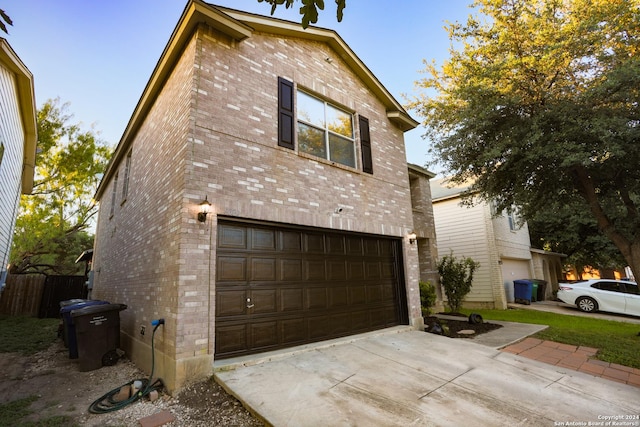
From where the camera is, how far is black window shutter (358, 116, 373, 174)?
7.56 m

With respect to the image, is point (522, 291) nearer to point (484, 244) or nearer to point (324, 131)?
point (484, 244)

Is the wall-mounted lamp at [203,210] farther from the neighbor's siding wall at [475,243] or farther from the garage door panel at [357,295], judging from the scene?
the neighbor's siding wall at [475,243]

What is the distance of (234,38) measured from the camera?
5.75m

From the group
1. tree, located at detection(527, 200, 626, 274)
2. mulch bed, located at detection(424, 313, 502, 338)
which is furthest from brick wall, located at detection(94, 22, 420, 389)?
tree, located at detection(527, 200, 626, 274)

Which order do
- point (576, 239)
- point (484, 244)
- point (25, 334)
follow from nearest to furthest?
1. point (25, 334)
2. point (484, 244)
3. point (576, 239)

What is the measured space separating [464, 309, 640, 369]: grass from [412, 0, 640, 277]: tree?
1.77 metres

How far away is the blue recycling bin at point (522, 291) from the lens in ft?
46.6

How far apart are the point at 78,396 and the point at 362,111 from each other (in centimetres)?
794

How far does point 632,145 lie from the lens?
21.5ft

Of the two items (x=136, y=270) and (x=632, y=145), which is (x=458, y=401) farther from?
(x=632, y=145)

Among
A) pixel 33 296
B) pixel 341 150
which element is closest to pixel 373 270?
pixel 341 150

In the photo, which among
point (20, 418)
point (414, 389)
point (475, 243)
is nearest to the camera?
point (20, 418)

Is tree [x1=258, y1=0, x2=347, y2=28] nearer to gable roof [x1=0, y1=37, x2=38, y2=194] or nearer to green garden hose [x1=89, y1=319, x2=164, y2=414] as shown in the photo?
green garden hose [x1=89, y1=319, x2=164, y2=414]

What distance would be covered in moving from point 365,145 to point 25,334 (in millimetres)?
11132
